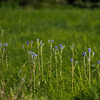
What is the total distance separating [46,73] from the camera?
306cm

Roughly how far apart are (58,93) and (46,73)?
0.56m

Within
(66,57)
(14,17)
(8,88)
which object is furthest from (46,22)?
(8,88)

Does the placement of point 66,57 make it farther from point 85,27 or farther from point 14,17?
point 14,17

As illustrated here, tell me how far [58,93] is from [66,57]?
1483 millimetres

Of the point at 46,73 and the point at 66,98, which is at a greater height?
the point at 46,73

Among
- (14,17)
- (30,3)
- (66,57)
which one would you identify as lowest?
(66,57)

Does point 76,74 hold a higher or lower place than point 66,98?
higher

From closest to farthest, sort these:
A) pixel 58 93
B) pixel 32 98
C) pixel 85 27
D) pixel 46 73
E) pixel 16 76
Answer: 1. pixel 32 98
2. pixel 58 93
3. pixel 16 76
4. pixel 46 73
5. pixel 85 27

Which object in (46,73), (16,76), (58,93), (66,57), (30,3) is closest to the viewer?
(58,93)

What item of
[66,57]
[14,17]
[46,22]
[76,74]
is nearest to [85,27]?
→ [46,22]

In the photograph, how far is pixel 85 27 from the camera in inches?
370

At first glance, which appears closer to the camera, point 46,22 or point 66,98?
point 66,98

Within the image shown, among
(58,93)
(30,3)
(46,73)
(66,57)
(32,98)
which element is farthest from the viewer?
(30,3)

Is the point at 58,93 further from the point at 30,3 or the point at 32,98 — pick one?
the point at 30,3
